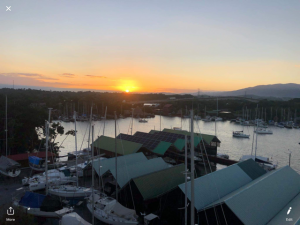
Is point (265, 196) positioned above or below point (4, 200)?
above

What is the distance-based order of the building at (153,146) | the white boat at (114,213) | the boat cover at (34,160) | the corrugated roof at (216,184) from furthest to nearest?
the building at (153,146)
the boat cover at (34,160)
the white boat at (114,213)
the corrugated roof at (216,184)

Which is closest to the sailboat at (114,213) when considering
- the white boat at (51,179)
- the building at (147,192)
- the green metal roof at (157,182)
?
the building at (147,192)

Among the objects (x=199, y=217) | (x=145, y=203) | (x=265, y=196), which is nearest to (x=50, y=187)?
(x=145, y=203)

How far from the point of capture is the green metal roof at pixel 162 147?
11.3 meters

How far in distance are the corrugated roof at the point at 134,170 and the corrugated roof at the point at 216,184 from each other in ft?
7.27

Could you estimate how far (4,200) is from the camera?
6.41 meters

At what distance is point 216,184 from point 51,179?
18.2 ft

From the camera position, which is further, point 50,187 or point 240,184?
point 50,187

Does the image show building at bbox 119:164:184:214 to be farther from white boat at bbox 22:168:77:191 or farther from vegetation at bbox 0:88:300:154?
white boat at bbox 22:168:77:191

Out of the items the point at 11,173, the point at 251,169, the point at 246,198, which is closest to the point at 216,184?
the point at 246,198

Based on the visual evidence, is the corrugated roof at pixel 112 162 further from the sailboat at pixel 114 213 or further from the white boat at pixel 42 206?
the white boat at pixel 42 206

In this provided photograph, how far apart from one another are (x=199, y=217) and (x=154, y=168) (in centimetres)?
325

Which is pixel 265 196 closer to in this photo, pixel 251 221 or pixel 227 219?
pixel 251 221

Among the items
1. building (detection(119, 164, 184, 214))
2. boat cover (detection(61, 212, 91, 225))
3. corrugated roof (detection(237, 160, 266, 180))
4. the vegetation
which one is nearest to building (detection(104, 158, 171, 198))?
building (detection(119, 164, 184, 214))
